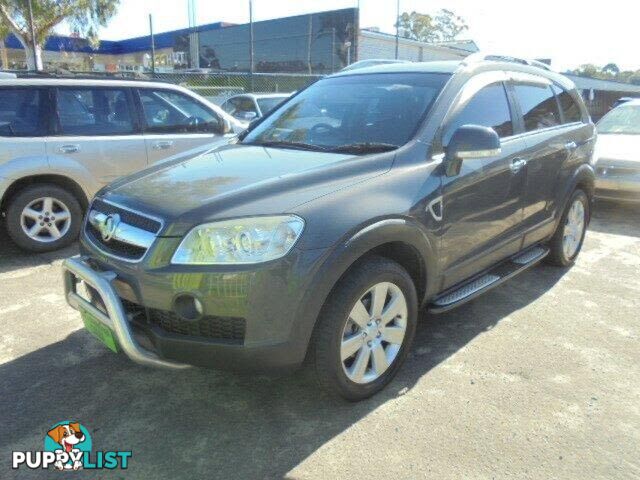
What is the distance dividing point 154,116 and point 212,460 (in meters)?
4.35

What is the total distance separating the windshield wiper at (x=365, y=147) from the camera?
123 inches

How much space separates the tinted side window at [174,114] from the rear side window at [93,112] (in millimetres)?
227

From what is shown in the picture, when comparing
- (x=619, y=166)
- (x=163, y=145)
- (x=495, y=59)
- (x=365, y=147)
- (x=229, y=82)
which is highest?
(x=229, y=82)

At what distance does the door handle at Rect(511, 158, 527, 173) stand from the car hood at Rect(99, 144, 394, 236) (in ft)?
3.85

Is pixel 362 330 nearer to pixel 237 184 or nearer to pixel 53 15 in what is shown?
pixel 237 184

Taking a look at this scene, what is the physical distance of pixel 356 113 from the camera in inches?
143

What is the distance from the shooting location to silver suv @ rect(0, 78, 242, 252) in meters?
5.12

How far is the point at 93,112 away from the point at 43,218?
1.16 m

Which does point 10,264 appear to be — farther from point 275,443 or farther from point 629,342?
point 629,342

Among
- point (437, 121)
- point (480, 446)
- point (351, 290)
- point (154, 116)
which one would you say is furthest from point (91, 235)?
point (154, 116)

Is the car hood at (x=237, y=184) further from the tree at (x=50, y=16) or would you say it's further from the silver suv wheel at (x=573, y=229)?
the tree at (x=50, y=16)

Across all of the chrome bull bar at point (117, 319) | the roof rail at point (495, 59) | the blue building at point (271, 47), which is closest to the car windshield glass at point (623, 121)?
the roof rail at point (495, 59)

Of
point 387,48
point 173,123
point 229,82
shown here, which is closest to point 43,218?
point 173,123

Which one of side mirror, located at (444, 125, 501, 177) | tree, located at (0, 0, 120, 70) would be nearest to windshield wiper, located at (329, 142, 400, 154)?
side mirror, located at (444, 125, 501, 177)
